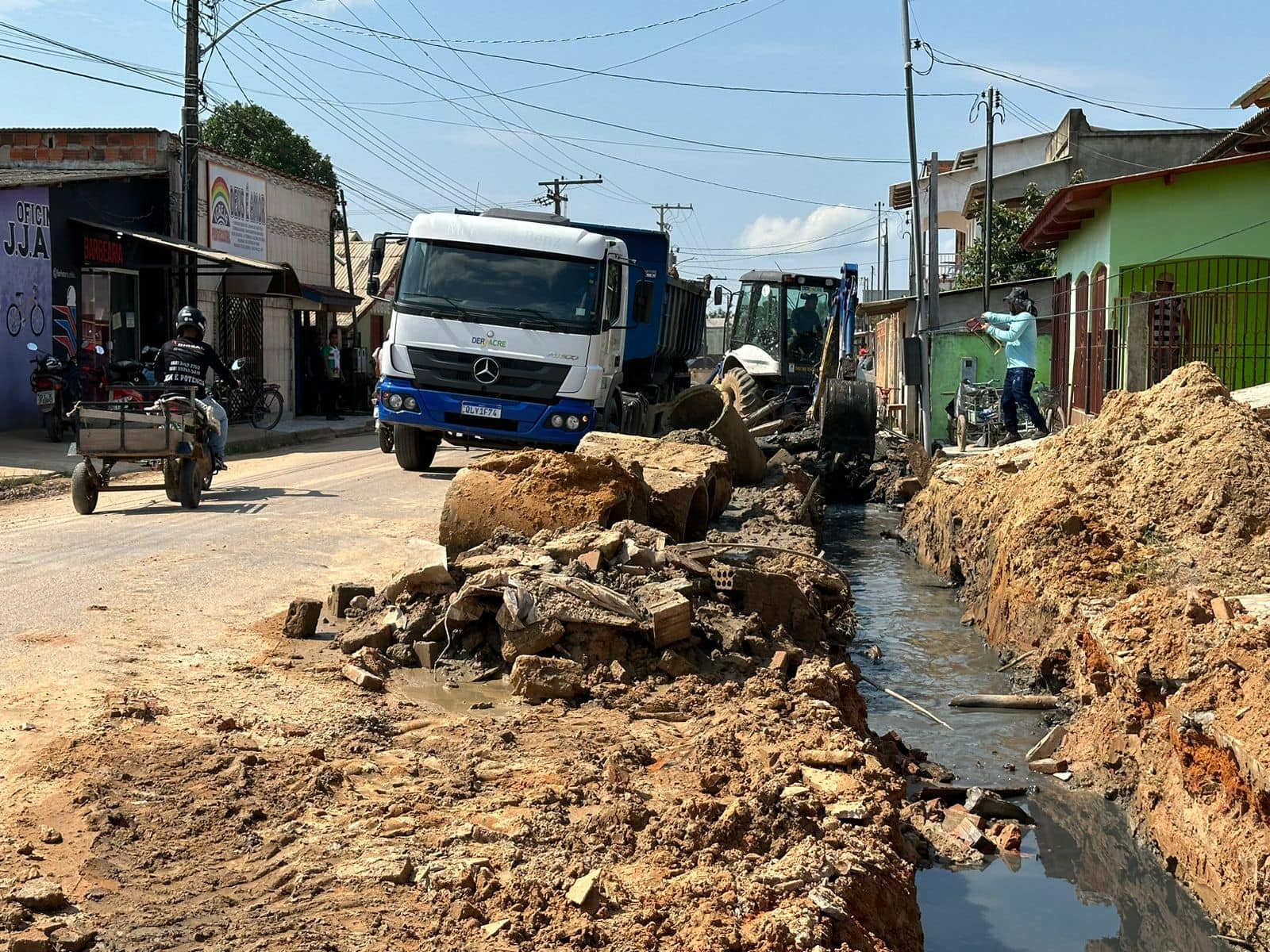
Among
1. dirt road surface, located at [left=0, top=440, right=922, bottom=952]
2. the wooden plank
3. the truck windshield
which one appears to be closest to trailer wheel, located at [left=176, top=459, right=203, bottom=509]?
the truck windshield

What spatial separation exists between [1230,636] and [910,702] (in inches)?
103

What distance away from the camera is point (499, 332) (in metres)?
14.7

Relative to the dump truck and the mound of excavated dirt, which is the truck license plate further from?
the mound of excavated dirt

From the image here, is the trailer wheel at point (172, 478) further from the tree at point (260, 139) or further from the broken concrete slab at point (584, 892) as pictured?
the tree at point (260, 139)

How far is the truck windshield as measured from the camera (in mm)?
14820

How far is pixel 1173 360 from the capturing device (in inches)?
681

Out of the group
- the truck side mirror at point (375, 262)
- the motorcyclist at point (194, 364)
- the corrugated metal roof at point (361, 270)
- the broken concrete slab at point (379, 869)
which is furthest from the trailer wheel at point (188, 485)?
the corrugated metal roof at point (361, 270)

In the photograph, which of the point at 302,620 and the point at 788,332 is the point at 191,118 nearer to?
the point at 788,332

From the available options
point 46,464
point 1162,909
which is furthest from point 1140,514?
point 46,464

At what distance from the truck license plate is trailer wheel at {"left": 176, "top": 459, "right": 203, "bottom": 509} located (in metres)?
3.32

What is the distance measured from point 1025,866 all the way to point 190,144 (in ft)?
67.1

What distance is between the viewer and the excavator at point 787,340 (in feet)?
67.5

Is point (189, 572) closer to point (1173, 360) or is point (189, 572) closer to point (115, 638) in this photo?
point (115, 638)

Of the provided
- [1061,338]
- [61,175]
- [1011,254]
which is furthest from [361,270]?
[1061,338]
